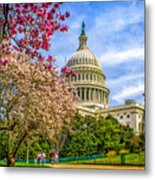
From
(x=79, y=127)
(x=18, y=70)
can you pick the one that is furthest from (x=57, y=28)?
(x=79, y=127)

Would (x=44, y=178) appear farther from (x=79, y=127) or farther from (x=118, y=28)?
(x=118, y=28)

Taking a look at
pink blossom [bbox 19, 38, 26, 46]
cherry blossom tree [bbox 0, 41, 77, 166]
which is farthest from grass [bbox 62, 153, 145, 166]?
pink blossom [bbox 19, 38, 26, 46]

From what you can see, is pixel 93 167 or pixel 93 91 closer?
pixel 93 167

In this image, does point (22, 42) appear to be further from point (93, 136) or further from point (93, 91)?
point (93, 136)

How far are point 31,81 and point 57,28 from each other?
1.35 feet

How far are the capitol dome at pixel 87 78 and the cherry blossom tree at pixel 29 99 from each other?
7 centimetres

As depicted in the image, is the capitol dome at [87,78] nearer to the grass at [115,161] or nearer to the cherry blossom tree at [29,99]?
the cherry blossom tree at [29,99]

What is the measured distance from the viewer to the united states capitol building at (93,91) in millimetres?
3141

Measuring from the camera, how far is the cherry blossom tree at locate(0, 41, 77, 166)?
332cm

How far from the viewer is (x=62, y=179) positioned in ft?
10.6

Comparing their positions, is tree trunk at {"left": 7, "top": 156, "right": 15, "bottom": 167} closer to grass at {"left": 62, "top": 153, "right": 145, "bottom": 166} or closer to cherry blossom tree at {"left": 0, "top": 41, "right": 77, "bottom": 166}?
cherry blossom tree at {"left": 0, "top": 41, "right": 77, "bottom": 166}

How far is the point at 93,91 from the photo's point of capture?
3.30m

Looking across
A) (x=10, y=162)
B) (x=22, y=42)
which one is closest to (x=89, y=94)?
(x=22, y=42)

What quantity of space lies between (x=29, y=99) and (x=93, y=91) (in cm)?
45
